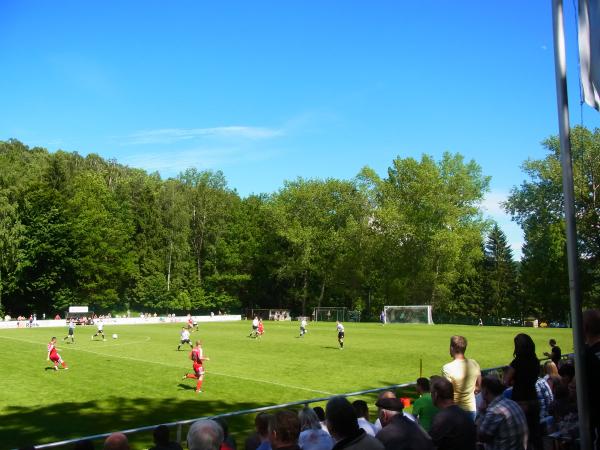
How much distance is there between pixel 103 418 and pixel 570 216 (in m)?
14.1

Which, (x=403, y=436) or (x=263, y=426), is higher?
(x=403, y=436)

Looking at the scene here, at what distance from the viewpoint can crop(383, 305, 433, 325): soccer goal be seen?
2562 inches

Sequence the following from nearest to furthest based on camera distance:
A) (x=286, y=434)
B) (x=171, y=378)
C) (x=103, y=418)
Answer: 1. (x=286, y=434)
2. (x=103, y=418)
3. (x=171, y=378)

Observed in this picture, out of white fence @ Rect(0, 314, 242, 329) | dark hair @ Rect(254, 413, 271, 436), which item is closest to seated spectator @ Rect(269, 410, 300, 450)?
dark hair @ Rect(254, 413, 271, 436)

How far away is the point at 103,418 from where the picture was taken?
1556cm

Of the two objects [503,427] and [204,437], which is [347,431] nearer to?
[204,437]

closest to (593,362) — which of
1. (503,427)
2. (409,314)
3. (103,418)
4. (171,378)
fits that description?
(503,427)

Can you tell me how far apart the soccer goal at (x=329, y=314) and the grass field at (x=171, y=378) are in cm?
3960

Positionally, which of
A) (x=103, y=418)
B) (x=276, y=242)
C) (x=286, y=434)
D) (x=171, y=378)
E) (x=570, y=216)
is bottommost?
(x=103, y=418)

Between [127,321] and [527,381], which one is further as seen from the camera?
[127,321]

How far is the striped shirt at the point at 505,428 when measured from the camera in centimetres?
614

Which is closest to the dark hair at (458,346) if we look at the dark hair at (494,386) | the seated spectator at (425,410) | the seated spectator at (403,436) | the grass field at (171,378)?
the seated spectator at (425,410)

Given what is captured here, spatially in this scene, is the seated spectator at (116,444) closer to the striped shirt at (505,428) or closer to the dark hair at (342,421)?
the dark hair at (342,421)

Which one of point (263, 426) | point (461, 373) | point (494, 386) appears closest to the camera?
point (494, 386)
